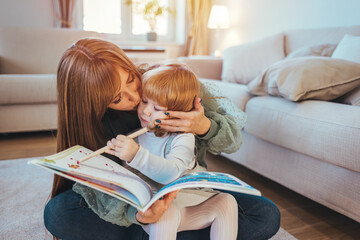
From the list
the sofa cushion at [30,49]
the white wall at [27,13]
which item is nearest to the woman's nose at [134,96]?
the sofa cushion at [30,49]

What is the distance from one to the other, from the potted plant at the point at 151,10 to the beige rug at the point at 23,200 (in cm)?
257

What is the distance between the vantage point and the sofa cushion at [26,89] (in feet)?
6.73

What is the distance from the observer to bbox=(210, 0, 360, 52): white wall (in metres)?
2.12

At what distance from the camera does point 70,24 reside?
362 centimetres

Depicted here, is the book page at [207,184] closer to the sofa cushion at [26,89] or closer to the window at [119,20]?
the sofa cushion at [26,89]

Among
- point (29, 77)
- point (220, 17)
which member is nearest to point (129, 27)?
point (220, 17)

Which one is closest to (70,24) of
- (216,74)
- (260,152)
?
(216,74)

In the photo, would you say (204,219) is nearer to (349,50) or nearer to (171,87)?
(171,87)

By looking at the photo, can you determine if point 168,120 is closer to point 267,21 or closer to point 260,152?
point 260,152

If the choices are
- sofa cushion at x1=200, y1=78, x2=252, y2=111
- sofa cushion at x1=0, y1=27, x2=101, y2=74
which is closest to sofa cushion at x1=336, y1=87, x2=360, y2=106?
sofa cushion at x1=200, y1=78, x2=252, y2=111

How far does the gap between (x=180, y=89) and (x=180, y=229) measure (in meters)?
0.34

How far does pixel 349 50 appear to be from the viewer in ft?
4.86

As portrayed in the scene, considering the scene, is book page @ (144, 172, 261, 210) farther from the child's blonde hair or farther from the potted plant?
the potted plant

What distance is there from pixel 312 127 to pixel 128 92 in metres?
0.71
